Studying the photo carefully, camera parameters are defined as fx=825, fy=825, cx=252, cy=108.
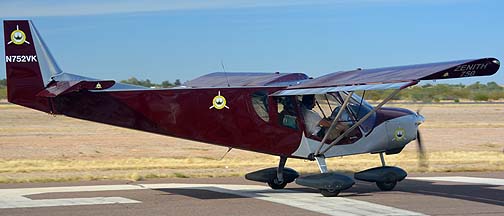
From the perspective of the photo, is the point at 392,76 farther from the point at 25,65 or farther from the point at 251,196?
the point at 25,65

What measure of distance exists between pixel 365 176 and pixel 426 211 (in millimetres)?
3054

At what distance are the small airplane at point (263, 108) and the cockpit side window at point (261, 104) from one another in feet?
0.06

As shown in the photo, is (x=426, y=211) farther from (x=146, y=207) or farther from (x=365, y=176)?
(x=146, y=207)

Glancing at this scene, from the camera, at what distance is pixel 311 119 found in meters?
16.3

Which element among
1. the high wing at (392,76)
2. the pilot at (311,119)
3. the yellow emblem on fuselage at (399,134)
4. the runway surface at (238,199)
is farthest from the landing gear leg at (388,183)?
the high wing at (392,76)

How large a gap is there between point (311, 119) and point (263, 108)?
3.24 feet

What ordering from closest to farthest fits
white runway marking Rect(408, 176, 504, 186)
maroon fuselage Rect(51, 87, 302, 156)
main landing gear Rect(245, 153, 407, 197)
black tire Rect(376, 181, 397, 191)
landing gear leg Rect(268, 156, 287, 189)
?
maroon fuselage Rect(51, 87, 302, 156) < main landing gear Rect(245, 153, 407, 197) < black tire Rect(376, 181, 397, 191) < landing gear leg Rect(268, 156, 287, 189) < white runway marking Rect(408, 176, 504, 186)

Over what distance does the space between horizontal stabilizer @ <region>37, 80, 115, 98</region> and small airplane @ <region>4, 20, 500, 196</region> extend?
0.02 metres

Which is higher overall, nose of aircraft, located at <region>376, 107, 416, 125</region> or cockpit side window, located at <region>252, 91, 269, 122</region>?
cockpit side window, located at <region>252, 91, 269, 122</region>

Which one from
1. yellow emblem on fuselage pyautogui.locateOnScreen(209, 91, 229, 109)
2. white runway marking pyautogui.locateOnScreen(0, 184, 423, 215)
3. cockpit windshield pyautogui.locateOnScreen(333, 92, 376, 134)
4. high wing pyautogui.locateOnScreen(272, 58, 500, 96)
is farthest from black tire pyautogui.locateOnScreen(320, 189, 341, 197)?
yellow emblem on fuselage pyautogui.locateOnScreen(209, 91, 229, 109)

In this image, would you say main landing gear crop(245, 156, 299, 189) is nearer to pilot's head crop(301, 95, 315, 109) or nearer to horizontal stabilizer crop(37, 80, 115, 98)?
pilot's head crop(301, 95, 315, 109)

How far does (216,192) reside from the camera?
53.7 feet

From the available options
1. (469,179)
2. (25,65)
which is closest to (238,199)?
(25,65)

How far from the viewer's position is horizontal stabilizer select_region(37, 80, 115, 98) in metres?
14.5
